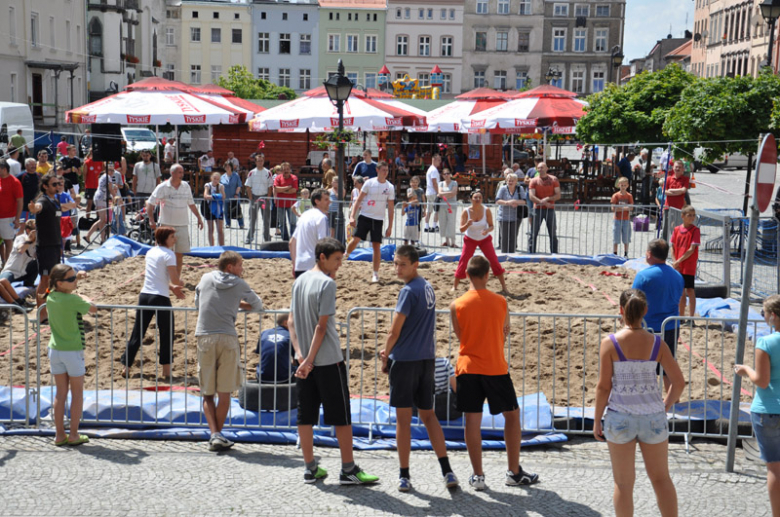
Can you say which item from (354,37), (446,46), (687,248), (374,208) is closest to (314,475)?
(687,248)

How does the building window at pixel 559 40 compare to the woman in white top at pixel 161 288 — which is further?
the building window at pixel 559 40

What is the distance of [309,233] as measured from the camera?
9930mm

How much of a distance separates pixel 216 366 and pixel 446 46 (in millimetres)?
69924

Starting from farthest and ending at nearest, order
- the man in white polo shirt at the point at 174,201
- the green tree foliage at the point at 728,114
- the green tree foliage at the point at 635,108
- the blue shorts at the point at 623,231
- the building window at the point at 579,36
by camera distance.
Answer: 1. the building window at the point at 579,36
2. the green tree foliage at the point at 635,108
3. the green tree foliage at the point at 728,114
4. the blue shorts at the point at 623,231
5. the man in white polo shirt at the point at 174,201

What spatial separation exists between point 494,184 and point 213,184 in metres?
11.2

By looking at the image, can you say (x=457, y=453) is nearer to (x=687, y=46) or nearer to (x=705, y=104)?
(x=705, y=104)

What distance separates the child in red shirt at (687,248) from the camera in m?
10.8

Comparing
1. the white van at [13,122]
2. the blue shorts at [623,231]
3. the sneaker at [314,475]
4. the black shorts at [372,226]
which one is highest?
the white van at [13,122]

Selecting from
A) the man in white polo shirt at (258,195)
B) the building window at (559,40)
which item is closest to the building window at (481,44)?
the building window at (559,40)

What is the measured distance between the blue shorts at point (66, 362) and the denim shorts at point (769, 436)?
190 inches

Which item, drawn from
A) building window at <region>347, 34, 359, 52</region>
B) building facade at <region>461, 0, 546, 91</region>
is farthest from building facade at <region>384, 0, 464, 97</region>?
building window at <region>347, 34, 359, 52</region>

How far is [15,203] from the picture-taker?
13281mm

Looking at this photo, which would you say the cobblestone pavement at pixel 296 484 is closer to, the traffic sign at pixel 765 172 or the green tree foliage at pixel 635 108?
the traffic sign at pixel 765 172

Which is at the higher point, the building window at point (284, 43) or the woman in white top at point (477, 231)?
the building window at point (284, 43)
